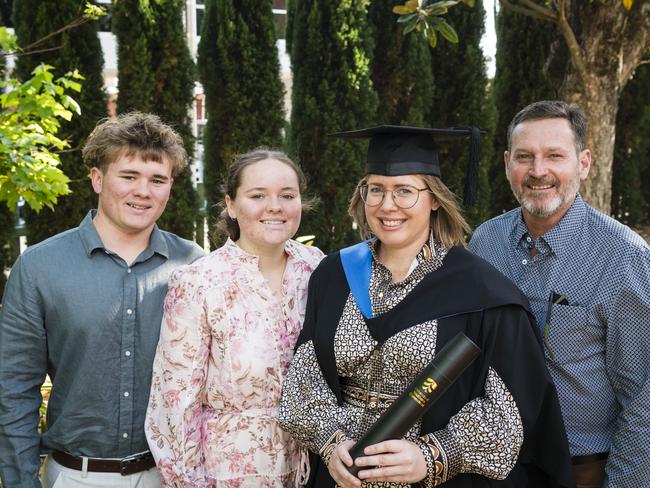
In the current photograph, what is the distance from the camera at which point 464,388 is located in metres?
2.27

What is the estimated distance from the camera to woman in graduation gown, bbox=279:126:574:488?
7.23 feet

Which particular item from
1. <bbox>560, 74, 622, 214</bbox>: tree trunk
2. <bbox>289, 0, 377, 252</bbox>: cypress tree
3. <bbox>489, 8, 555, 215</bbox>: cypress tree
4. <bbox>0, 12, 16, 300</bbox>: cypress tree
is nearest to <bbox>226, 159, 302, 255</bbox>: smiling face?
<bbox>560, 74, 622, 214</bbox>: tree trunk

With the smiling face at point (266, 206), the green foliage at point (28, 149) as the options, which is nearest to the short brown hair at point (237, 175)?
the smiling face at point (266, 206)

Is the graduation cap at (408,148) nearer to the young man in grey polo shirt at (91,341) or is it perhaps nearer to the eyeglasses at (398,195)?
the eyeglasses at (398,195)

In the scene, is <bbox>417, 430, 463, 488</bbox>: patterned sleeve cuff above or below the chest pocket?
below

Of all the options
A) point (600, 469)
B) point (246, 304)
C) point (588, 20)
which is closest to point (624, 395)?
point (600, 469)

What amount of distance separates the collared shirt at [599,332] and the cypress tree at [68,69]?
Answer: 5114 mm

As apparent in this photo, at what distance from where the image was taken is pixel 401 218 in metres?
2.40

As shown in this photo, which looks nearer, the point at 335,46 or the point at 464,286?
the point at 464,286

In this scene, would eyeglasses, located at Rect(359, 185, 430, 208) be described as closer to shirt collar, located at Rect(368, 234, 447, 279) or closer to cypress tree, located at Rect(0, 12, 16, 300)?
shirt collar, located at Rect(368, 234, 447, 279)

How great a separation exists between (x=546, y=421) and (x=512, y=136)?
1.14 meters

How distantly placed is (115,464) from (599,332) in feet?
5.93

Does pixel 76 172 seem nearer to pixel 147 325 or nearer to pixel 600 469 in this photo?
pixel 147 325

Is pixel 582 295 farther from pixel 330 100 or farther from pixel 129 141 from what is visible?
pixel 330 100
